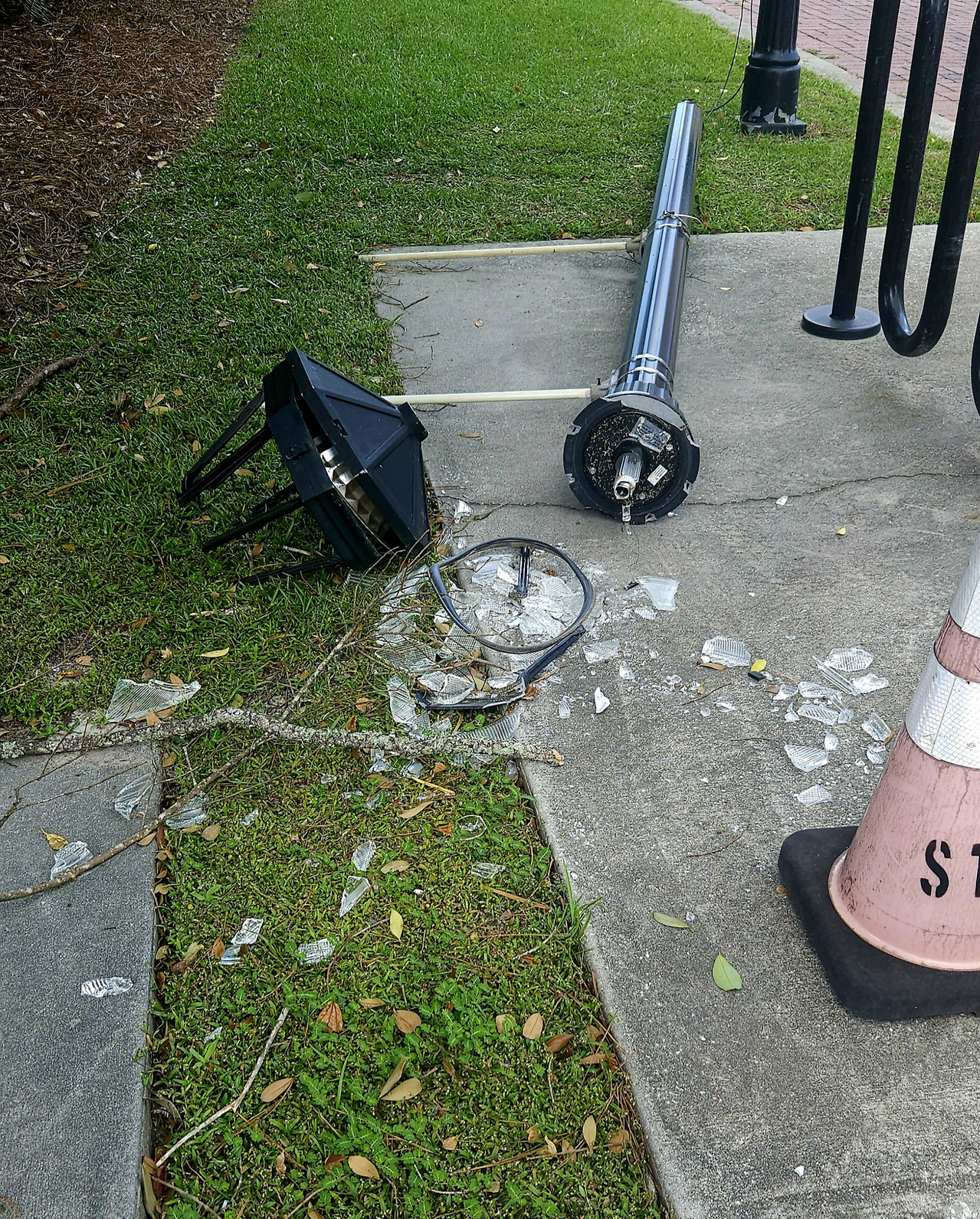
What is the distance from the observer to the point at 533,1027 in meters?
1.87

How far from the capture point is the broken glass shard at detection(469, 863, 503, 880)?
2.16 meters

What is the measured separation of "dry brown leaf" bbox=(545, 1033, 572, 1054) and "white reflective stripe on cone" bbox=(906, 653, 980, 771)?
0.87 m

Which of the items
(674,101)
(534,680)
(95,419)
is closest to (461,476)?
(534,680)

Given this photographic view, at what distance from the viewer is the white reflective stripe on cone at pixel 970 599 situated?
1.59 m

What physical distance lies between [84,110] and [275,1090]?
764cm

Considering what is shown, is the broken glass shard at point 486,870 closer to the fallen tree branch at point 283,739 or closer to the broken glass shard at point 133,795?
the fallen tree branch at point 283,739

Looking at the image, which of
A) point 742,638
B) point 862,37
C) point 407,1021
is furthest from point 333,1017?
point 862,37

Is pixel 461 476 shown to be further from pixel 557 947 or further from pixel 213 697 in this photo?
pixel 557 947

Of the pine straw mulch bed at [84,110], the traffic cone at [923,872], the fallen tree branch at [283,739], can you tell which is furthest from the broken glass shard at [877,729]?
the pine straw mulch bed at [84,110]

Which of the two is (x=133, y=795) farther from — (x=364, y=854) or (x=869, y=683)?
(x=869, y=683)

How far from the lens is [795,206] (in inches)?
231

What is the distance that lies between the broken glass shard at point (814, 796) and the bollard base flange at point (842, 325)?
2.78 meters

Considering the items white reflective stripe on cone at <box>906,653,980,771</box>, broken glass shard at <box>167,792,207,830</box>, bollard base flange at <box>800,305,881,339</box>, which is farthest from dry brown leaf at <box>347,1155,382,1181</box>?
bollard base flange at <box>800,305,881,339</box>

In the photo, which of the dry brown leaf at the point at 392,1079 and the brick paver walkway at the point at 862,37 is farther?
the brick paver walkway at the point at 862,37
